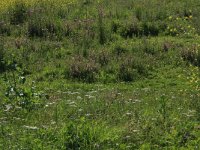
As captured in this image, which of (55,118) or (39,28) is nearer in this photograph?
(55,118)

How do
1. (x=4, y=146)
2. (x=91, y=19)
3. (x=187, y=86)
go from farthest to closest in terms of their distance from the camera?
(x=91, y=19), (x=187, y=86), (x=4, y=146)

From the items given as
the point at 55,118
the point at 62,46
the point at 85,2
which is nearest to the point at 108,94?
the point at 55,118

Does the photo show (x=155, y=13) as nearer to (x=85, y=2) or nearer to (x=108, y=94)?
(x=85, y=2)

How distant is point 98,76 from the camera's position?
1309 centimetres

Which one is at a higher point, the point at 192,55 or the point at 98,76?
the point at 192,55

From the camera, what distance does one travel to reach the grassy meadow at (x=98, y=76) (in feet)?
26.8

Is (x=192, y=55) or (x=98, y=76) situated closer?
(x=98, y=76)

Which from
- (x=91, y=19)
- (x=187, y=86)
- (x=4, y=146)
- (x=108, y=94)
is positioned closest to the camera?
(x=4, y=146)

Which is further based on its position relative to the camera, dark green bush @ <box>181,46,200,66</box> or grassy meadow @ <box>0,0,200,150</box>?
dark green bush @ <box>181,46,200,66</box>

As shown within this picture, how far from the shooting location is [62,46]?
614 inches

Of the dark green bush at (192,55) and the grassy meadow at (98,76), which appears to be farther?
the dark green bush at (192,55)

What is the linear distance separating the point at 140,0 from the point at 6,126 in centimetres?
1293

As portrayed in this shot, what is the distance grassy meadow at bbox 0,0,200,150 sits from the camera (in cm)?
817

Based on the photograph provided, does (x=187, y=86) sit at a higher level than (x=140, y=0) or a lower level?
lower
